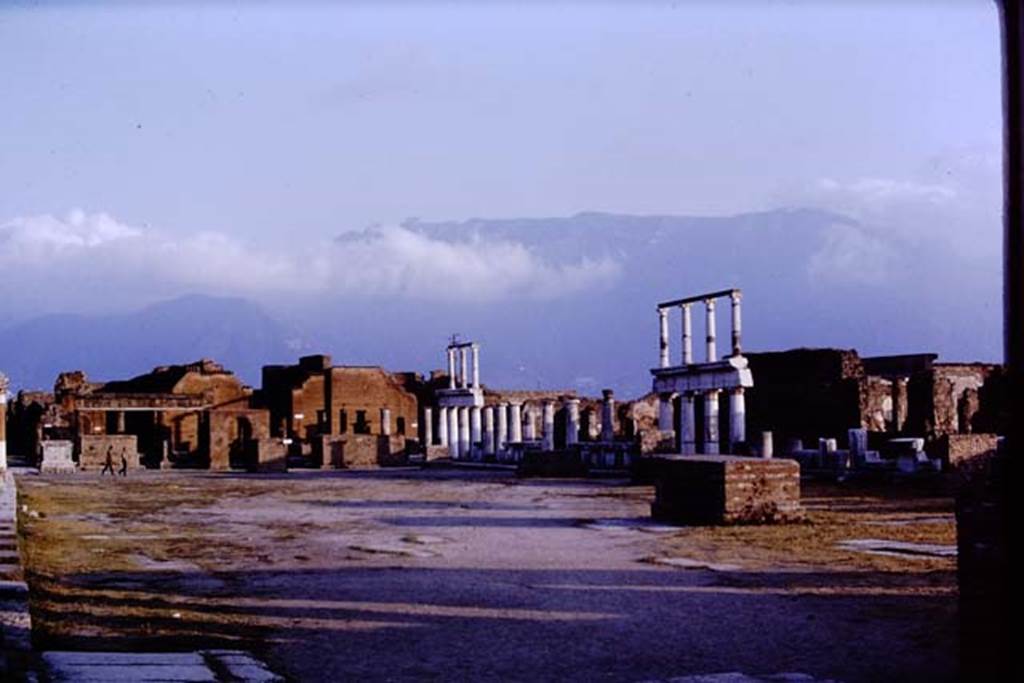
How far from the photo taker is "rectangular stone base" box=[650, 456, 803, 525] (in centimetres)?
1488

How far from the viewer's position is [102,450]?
44438 mm

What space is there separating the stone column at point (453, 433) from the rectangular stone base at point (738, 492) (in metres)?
34.8

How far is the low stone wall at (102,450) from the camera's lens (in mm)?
43750

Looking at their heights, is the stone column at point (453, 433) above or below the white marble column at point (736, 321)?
below

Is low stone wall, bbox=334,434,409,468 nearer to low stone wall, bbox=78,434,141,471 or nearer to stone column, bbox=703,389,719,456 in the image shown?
low stone wall, bbox=78,434,141,471

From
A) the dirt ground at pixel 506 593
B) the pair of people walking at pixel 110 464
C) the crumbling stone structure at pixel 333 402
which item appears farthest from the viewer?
the crumbling stone structure at pixel 333 402

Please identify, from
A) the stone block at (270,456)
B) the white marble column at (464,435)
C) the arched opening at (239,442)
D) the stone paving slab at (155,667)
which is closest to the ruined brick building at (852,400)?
the white marble column at (464,435)

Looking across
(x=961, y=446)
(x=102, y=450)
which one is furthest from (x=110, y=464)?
(x=961, y=446)

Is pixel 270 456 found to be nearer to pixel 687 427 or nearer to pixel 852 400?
pixel 687 427

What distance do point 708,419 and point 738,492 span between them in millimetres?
19201

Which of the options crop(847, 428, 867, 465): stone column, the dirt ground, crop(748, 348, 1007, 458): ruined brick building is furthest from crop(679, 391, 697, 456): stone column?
the dirt ground

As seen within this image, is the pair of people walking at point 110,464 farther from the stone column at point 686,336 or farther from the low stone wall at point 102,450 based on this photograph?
the stone column at point 686,336

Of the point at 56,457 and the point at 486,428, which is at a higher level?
the point at 486,428

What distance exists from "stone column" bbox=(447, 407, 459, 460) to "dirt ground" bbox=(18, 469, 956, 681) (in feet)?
107
